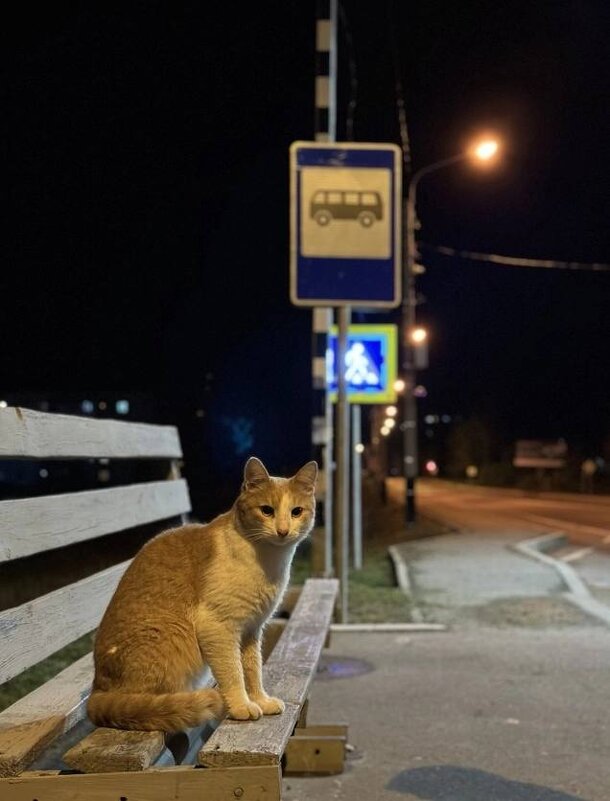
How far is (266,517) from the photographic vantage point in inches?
114

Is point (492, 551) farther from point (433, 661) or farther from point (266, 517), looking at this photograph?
point (266, 517)

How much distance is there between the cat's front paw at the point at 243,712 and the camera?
109 inches

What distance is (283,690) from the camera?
3.26 meters

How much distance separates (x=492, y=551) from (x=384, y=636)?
7.81m

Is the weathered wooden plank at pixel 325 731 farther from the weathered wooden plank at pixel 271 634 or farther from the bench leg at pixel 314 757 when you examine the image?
the weathered wooden plank at pixel 271 634

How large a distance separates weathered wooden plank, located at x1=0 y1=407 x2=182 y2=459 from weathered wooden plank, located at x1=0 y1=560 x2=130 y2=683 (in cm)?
50

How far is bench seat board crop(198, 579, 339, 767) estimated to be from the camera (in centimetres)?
242

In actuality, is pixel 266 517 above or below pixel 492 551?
above

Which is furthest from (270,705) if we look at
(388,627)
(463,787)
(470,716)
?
(388,627)

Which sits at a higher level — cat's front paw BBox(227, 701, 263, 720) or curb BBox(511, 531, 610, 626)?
cat's front paw BBox(227, 701, 263, 720)

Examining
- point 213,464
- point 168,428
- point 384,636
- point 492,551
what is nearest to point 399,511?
point 492,551

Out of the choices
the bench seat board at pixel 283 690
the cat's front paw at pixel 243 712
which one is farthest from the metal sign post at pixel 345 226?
the cat's front paw at pixel 243 712

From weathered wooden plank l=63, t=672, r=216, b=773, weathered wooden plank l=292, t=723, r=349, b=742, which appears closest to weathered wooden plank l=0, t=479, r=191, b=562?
weathered wooden plank l=63, t=672, r=216, b=773

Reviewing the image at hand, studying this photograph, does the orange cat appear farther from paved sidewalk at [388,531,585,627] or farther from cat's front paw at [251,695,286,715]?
paved sidewalk at [388,531,585,627]
